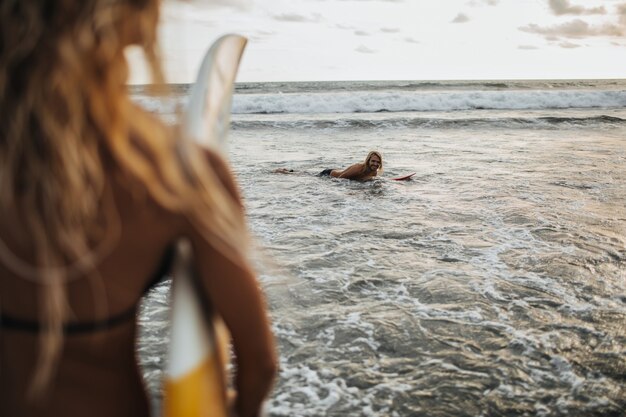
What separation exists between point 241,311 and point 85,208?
1.20 feet

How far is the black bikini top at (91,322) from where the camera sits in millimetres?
992

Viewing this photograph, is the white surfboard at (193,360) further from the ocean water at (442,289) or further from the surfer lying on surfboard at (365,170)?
the surfer lying on surfboard at (365,170)

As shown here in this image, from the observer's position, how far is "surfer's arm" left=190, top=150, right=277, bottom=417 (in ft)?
3.26

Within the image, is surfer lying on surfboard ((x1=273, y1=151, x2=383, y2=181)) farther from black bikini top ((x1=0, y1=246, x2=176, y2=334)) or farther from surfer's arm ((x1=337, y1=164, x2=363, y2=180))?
black bikini top ((x1=0, y1=246, x2=176, y2=334))

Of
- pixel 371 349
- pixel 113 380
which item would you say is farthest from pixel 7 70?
pixel 371 349

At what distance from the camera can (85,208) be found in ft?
2.88

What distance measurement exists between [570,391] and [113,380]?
259 cm

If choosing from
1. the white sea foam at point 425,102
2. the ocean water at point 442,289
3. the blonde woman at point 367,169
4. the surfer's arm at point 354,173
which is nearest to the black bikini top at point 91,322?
the ocean water at point 442,289

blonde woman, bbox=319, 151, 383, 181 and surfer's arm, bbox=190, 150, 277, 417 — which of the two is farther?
blonde woman, bbox=319, 151, 383, 181

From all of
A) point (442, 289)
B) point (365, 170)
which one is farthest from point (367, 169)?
point (442, 289)

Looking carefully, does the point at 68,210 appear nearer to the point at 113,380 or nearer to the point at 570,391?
the point at 113,380

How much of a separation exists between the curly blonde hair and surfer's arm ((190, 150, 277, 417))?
45 mm

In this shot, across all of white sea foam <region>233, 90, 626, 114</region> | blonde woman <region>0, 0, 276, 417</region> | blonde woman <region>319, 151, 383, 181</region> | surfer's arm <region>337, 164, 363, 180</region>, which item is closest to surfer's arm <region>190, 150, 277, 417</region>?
blonde woman <region>0, 0, 276, 417</region>

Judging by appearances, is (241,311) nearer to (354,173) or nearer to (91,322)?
(91,322)
